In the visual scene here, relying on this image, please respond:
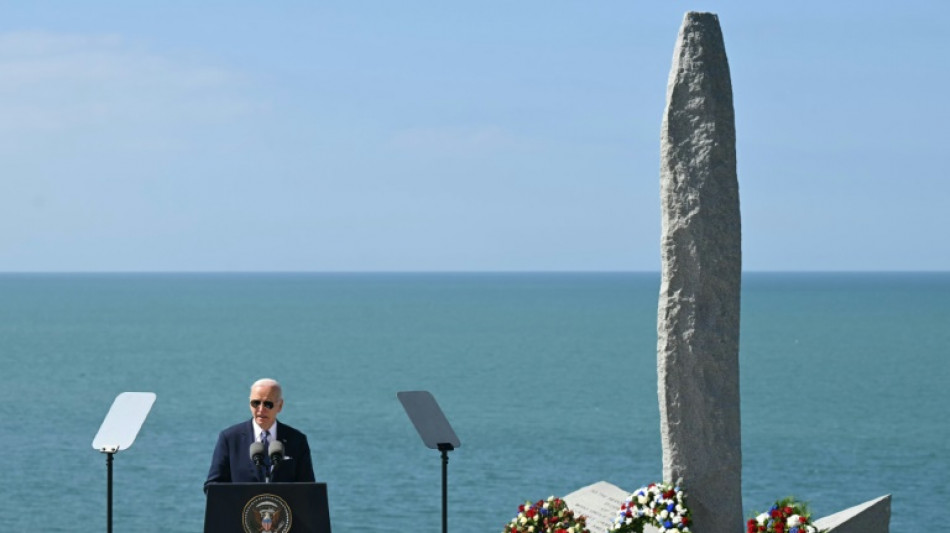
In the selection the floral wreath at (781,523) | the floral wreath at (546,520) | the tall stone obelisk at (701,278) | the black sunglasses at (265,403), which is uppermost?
the tall stone obelisk at (701,278)

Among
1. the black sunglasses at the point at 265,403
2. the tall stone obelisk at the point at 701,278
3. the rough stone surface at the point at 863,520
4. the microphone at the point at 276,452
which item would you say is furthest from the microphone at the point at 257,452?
the rough stone surface at the point at 863,520

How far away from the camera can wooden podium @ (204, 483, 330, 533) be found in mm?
7602

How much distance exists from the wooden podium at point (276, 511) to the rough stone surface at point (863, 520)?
4606 mm

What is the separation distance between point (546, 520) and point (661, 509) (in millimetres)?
896

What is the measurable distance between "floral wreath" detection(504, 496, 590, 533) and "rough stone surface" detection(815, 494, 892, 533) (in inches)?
71.4

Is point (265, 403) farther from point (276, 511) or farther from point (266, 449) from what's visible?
point (276, 511)

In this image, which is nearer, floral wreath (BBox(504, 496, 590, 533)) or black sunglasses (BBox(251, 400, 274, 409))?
black sunglasses (BBox(251, 400, 274, 409))

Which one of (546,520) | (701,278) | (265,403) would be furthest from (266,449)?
(701,278)

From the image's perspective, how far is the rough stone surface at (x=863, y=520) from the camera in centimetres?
1091

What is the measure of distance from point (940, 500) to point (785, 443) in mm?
9161

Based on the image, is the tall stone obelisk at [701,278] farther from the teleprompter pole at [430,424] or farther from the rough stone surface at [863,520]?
the teleprompter pole at [430,424]

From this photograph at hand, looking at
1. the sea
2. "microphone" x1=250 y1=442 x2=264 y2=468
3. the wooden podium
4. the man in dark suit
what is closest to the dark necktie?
the man in dark suit

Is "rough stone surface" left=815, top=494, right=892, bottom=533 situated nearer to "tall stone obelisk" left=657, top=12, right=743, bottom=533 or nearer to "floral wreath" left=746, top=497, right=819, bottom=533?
"floral wreath" left=746, top=497, right=819, bottom=533

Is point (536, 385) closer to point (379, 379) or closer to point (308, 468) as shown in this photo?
point (379, 379)
